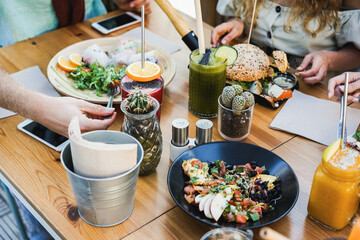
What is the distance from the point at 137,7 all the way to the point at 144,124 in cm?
127

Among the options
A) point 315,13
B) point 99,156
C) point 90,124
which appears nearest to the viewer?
point 99,156

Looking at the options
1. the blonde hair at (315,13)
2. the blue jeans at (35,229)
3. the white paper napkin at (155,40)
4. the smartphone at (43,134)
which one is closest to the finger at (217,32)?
the white paper napkin at (155,40)

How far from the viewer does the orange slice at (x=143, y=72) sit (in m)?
1.29

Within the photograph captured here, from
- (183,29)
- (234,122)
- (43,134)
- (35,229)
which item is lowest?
(35,229)

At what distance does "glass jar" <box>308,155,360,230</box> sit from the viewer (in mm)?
894

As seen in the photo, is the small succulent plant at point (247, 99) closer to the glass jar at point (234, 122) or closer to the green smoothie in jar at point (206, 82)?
the glass jar at point (234, 122)

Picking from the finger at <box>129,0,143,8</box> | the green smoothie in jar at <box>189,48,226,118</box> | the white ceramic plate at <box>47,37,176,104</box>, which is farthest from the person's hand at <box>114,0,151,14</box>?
the green smoothie in jar at <box>189,48,226,118</box>

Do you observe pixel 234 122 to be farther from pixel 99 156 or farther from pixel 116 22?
pixel 116 22

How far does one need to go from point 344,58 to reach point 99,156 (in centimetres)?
140

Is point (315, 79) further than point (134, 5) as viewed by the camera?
No

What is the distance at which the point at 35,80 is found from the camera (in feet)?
5.26

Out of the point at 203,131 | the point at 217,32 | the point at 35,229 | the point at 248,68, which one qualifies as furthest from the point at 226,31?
the point at 35,229

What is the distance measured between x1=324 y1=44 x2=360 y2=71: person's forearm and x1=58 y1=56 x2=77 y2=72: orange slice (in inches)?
45.0

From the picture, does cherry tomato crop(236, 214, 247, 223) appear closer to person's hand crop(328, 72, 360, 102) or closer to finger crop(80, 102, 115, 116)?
finger crop(80, 102, 115, 116)
